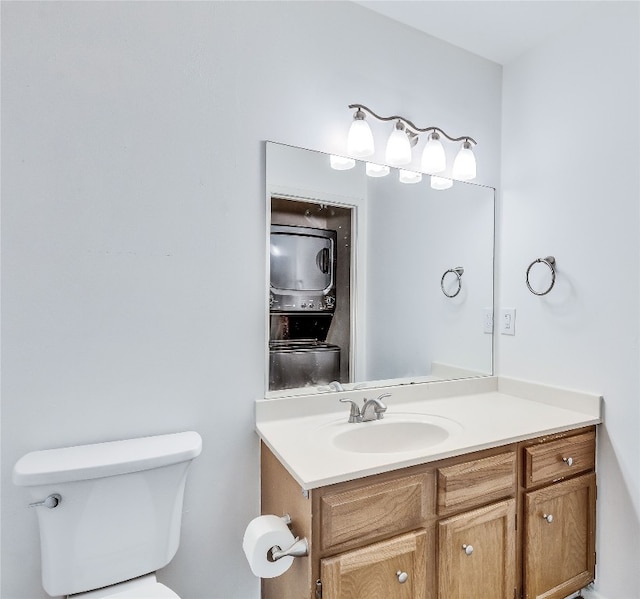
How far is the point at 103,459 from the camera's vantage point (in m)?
1.07

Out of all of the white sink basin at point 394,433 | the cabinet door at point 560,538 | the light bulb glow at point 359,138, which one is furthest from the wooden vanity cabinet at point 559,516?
the light bulb glow at point 359,138

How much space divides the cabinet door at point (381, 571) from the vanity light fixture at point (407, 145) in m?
1.35

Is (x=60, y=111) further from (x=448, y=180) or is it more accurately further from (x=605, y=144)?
(x=605, y=144)

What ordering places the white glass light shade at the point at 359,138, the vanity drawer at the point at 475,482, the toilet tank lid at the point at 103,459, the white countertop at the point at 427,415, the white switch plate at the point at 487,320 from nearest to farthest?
the toilet tank lid at the point at 103,459 < the white countertop at the point at 427,415 < the vanity drawer at the point at 475,482 < the white glass light shade at the point at 359,138 < the white switch plate at the point at 487,320

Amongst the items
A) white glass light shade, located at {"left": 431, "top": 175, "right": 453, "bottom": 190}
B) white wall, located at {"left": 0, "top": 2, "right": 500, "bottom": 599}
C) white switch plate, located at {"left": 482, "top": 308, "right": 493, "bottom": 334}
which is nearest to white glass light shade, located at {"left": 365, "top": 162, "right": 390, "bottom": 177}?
white wall, located at {"left": 0, "top": 2, "right": 500, "bottom": 599}

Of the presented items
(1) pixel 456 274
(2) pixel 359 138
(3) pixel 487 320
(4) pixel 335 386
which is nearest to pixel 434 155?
(2) pixel 359 138

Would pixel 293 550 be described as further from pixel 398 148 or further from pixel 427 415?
pixel 398 148

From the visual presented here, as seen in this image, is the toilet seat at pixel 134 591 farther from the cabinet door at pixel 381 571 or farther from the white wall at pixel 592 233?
the white wall at pixel 592 233

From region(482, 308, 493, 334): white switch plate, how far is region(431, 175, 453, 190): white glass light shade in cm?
64

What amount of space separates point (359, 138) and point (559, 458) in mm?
1418

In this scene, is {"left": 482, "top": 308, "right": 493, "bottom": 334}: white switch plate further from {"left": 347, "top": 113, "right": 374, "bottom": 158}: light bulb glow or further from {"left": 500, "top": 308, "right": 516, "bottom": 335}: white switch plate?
{"left": 347, "top": 113, "right": 374, "bottom": 158}: light bulb glow

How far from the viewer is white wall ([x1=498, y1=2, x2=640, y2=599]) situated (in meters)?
1.46

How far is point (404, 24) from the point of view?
66.7 inches

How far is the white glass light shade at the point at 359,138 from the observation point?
1.52 m
